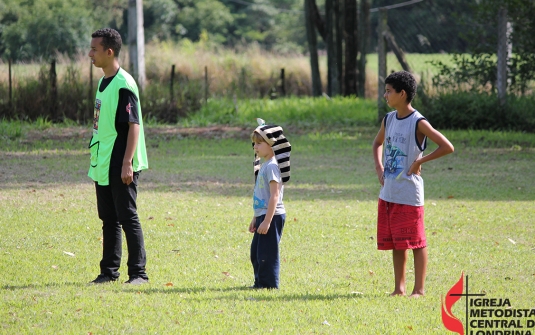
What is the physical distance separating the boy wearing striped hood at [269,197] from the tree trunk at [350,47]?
56.3ft

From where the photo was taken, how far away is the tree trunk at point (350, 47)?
73.1ft

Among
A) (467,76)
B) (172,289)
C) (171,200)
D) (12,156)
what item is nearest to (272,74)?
(467,76)

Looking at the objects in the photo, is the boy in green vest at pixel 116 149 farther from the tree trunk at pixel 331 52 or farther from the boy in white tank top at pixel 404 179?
the tree trunk at pixel 331 52

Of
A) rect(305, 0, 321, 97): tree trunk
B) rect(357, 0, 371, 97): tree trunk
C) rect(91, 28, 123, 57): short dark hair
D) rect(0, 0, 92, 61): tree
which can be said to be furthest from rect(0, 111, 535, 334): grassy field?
rect(0, 0, 92, 61): tree

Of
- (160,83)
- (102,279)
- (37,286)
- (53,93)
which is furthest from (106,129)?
(160,83)

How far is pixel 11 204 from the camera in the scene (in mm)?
9273

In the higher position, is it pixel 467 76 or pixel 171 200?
pixel 467 76

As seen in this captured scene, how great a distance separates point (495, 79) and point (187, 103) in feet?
25.2

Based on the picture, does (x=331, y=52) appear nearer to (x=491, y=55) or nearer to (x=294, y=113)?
(x=294, y=113)

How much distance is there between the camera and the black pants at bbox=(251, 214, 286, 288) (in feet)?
18.4

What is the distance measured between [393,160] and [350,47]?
17537mm

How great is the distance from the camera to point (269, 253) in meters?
5.62

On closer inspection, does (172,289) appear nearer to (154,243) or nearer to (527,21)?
(154,243)

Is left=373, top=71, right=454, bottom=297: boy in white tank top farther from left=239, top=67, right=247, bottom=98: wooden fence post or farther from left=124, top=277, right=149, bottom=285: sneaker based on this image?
left=239, top=67, right=247, bottom=98: wooden fence post
